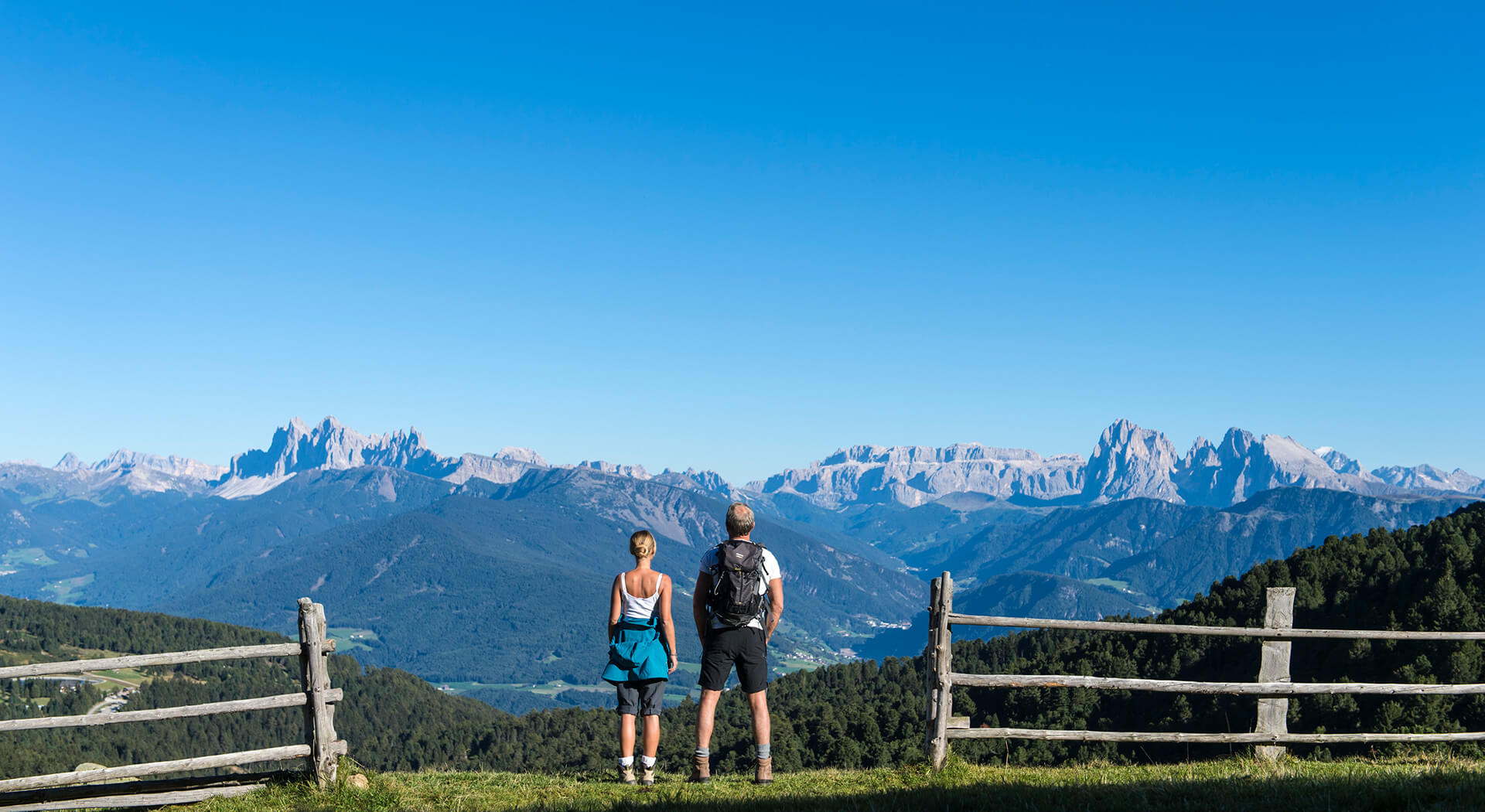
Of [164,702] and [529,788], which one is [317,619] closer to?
[529,788]

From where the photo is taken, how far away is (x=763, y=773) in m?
10.7

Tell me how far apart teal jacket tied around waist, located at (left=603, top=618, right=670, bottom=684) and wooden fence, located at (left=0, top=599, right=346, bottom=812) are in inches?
129

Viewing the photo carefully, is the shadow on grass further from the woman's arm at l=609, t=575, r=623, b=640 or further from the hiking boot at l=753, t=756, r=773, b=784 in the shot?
the woman's arm at l=609, t=575, r=623, b=640

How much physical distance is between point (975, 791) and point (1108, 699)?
7813cm

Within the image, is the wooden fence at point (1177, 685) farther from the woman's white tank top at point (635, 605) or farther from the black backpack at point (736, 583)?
the woman's white tank top at point (635, 605)

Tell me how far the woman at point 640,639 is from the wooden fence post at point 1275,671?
7.62 metres

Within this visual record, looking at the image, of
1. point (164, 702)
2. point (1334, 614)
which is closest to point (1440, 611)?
point (1334, 614)

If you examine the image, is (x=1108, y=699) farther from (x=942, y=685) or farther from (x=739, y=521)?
(x=739, y=521)

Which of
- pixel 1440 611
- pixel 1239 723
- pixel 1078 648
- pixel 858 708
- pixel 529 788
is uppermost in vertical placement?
pixel 529 788

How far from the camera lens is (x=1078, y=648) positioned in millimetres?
94062

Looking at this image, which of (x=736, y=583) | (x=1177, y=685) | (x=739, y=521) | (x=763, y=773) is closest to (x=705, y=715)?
(x=763, y=773)

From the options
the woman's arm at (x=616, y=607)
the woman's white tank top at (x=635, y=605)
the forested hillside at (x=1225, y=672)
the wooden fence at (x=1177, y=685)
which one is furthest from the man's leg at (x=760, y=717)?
the forested hillside at (x=1225, y=672)

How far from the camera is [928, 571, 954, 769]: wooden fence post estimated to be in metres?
11.1

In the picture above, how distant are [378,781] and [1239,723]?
2283 inches
